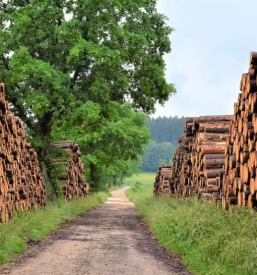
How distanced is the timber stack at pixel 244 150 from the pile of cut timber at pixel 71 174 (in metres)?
15.0

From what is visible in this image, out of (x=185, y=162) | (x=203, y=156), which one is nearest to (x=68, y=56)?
(x=185, y=162)

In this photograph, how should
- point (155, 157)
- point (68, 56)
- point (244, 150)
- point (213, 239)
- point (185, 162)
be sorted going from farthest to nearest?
point (155, 157)
point (68, 56)
point (185, 162)
point (244, 150)
point (213, 239)

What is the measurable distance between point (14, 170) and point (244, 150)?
7.43 metres

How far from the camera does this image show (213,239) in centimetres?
878

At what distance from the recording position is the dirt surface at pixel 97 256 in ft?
26.8

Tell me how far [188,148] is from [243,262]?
39.2 feet

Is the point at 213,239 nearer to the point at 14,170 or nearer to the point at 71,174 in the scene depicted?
the point at 14,170

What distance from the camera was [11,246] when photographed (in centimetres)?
1000

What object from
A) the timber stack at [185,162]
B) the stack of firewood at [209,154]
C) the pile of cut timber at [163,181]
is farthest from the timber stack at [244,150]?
the pile of cut timber at [163,181]

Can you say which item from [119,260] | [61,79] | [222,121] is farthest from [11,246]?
[61,79]

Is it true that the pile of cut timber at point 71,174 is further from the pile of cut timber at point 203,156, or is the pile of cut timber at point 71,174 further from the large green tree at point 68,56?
the pile of cut timber at point 203,156

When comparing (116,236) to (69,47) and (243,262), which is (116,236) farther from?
(69,47)

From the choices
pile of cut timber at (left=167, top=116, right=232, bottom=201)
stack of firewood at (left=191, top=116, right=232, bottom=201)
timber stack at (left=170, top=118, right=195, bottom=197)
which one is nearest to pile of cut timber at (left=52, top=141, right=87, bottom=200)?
timber stack at (left=170, top=118, right=195, bottom=197)

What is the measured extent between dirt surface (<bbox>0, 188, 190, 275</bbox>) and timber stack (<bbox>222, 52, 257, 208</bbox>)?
6.66 feet
